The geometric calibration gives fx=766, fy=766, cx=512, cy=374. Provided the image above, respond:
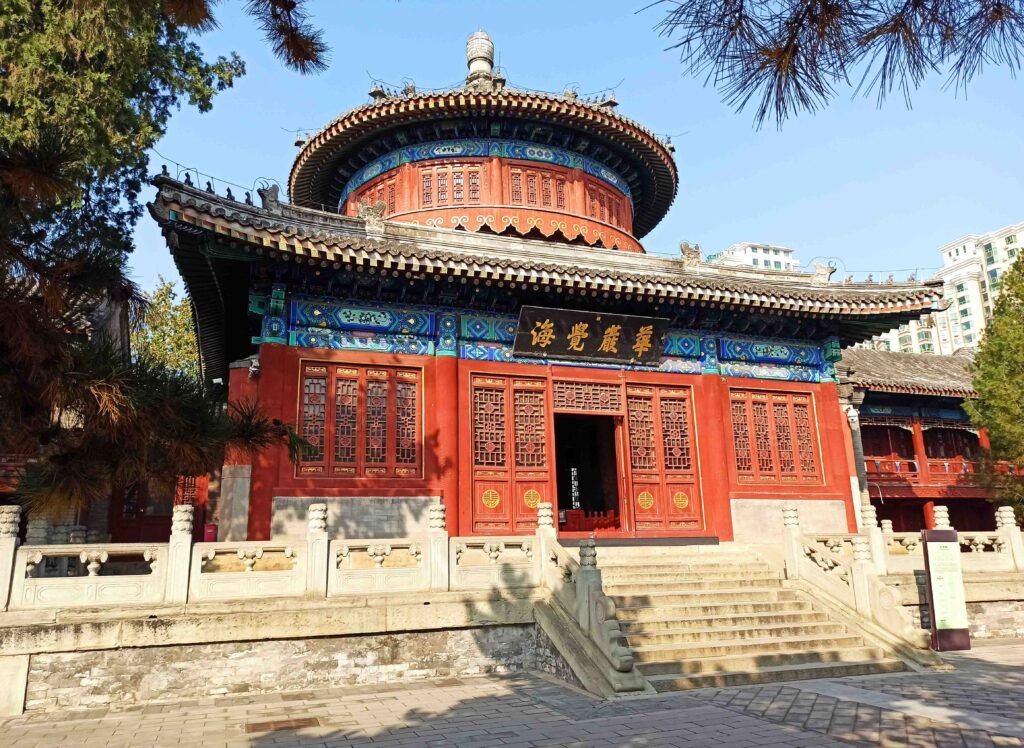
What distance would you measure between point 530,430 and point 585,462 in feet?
17.7

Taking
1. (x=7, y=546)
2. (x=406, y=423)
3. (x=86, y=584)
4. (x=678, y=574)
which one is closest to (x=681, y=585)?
(x=678, y=574)

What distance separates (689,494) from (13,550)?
976 cm

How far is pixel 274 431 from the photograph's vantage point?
18.9 feet

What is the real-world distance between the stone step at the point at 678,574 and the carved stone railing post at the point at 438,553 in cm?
231

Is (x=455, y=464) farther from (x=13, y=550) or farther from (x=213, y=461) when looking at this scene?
(x=213, y=461)

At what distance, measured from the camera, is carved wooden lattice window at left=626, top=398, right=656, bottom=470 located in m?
13.1

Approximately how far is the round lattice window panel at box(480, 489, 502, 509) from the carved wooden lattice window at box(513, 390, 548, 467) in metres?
0.62

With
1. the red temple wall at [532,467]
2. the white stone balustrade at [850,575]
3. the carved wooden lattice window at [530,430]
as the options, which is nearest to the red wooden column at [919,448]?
the red temple wall at [532,467]

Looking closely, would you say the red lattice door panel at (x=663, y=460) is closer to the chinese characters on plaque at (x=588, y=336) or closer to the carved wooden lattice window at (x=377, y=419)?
the chinese characters on plaque at (x=588, y=336)

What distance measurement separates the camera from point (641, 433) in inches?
522

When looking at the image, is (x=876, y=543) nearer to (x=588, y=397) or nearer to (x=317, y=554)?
(x=588, y=397)

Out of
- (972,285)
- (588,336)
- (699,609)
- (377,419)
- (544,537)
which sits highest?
(972,285)

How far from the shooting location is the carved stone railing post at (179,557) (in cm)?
800

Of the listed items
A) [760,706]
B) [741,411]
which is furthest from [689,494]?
[760,706]
